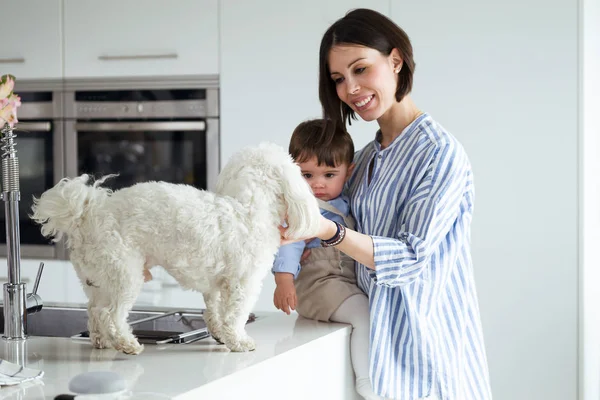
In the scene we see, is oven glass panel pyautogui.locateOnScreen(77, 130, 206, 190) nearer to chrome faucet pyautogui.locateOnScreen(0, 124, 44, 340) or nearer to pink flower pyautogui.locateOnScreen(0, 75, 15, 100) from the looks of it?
chrome faucet pyautogui.locateOnScreen(0, 124, 44, 340)

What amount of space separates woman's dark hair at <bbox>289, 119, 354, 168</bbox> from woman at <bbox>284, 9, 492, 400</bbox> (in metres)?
0.10

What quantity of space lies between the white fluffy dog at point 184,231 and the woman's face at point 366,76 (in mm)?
349

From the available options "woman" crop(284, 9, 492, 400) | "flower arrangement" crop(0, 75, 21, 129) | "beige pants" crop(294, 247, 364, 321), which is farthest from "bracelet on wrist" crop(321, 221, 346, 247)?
"flower arrangement" crop(0, 75, 21, 129)

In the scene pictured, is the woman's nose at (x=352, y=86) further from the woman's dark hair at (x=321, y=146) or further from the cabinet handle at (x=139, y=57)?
the cabinet handle at (x=139, y=57)

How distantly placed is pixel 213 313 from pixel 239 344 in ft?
0.28

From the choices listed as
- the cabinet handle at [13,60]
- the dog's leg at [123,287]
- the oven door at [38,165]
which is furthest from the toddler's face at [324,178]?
the cabinet handle at [13,60]

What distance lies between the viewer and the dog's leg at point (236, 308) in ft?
4.04

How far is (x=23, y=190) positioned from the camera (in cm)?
328

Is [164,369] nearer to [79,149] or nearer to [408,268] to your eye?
[408,268]

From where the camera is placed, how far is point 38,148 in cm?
323

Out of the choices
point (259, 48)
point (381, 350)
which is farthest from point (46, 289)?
point (381, 350)

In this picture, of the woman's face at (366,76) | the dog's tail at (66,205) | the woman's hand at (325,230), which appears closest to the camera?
the dog's tail at (66,205)

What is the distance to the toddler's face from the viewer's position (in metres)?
1.66

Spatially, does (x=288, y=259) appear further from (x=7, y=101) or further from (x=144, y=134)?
(x=144, y=134)
